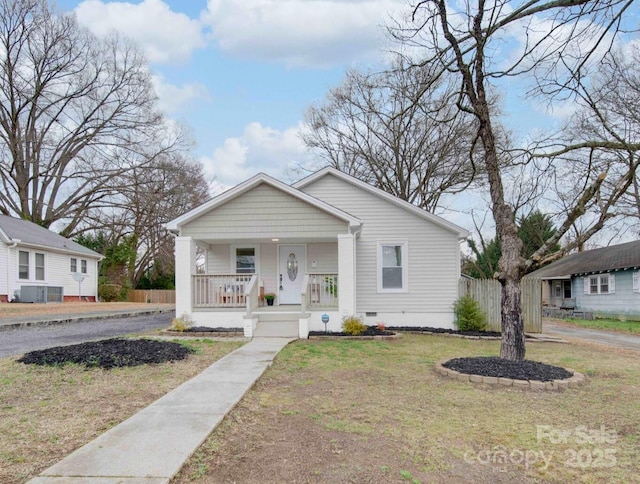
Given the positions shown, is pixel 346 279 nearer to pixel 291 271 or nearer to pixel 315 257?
pixel 315 257

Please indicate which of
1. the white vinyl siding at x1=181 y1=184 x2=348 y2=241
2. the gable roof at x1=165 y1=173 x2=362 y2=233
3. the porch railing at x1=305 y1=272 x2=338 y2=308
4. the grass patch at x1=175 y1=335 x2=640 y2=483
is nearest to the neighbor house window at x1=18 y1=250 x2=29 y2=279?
the gable roof at x1=165 y1=173 x2=362 y2=233

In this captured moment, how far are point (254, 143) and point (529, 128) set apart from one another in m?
15.4

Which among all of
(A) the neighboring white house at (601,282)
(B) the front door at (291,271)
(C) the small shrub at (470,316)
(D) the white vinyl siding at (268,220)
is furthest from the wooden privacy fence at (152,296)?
(A) the neighboring white house at (601,282)

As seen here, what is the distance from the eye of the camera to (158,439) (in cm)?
385

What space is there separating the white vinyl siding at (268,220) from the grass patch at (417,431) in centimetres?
486

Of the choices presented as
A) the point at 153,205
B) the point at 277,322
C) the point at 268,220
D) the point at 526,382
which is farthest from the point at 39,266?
the point at 526,382

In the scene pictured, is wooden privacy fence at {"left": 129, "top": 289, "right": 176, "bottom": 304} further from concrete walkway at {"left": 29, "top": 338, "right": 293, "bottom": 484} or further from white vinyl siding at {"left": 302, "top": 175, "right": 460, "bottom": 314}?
concrete walkway at {"left": 29, "top": 338, "right": 293, "bottom": 484}

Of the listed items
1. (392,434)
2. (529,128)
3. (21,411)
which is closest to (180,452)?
(392,434)

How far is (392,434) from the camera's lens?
417 centimetres

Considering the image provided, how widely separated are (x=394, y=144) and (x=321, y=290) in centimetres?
1545

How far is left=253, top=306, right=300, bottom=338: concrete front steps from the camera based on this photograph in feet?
36.1

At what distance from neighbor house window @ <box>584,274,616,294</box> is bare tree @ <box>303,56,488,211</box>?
8.24 m

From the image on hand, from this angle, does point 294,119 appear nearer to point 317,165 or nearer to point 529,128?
point 317,165

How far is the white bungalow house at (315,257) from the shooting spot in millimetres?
11359
